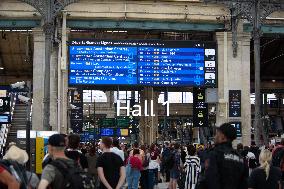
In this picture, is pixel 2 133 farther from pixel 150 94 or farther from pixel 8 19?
pixel 150 94

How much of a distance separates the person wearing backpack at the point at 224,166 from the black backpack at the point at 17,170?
5.51ft

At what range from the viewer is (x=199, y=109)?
2928 centimetres

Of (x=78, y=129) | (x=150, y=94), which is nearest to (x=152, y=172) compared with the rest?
(x=78, y=129)

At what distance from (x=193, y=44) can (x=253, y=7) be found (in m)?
2.95

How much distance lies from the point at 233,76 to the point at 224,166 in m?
23.0

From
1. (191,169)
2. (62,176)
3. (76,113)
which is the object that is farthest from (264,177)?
(76,113)

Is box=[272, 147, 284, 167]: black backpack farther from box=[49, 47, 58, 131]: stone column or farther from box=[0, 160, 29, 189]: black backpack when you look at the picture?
box=[49, 47, 58, 131]: stone column

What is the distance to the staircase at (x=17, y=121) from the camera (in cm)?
3017

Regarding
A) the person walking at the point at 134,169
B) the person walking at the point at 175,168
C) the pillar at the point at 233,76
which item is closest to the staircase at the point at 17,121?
the pillar at the point at 233,76

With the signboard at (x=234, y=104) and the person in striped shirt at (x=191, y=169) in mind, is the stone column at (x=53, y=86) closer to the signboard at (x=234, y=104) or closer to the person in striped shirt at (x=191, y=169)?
the signboard at (x=234, y=104)

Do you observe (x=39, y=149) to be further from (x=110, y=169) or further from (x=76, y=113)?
(x=76, y=113)

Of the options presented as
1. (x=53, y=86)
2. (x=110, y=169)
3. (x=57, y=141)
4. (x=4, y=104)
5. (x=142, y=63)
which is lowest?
(x=110, y=169)

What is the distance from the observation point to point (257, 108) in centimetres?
2583

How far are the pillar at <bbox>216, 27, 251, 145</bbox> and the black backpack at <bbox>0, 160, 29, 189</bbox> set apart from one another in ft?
74.4
